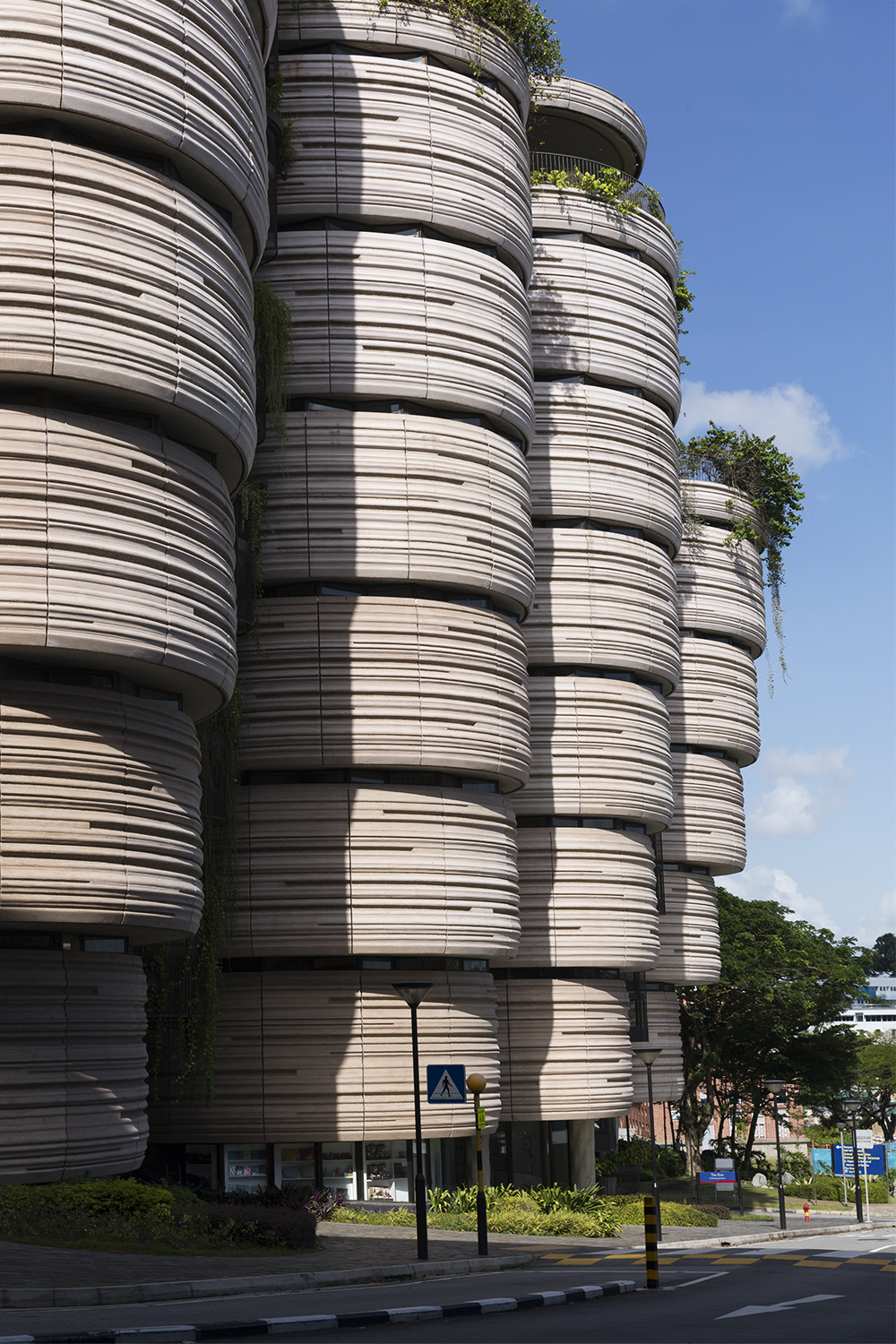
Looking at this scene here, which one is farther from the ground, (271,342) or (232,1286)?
(271,342)

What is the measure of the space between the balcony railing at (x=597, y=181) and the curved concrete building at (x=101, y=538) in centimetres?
1986

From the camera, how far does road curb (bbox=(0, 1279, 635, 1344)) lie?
12.7m

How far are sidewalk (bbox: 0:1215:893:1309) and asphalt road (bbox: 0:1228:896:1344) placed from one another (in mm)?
404

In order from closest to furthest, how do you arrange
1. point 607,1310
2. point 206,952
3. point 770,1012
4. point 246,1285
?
point 607,1310, point 246,1285, point 206,952, point 770,1012

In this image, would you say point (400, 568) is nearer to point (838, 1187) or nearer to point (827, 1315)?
point (827, 1315)

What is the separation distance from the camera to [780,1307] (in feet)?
52.5

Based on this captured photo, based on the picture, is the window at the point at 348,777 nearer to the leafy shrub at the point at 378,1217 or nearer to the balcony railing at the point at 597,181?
the leafy shrub at the point at 378,1217

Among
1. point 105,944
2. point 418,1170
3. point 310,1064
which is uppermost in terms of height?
point 105,944

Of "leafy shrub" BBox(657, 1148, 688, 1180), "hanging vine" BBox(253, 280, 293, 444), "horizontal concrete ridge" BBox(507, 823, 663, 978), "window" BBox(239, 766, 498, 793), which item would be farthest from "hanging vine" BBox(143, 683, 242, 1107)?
"leafy shrub" BBox(657, 1148, 688, 1180)

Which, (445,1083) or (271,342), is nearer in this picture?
(445,1083)

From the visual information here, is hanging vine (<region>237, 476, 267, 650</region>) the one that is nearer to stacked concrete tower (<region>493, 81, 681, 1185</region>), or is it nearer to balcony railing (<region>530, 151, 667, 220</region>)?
stacked concrete tower (<region>493, 81, 681, 1185</region>)

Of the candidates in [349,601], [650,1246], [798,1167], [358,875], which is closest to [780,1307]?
[650,1246]

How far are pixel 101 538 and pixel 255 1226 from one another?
32.2 ft

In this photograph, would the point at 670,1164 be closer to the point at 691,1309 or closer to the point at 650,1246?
the point at 650,1246
